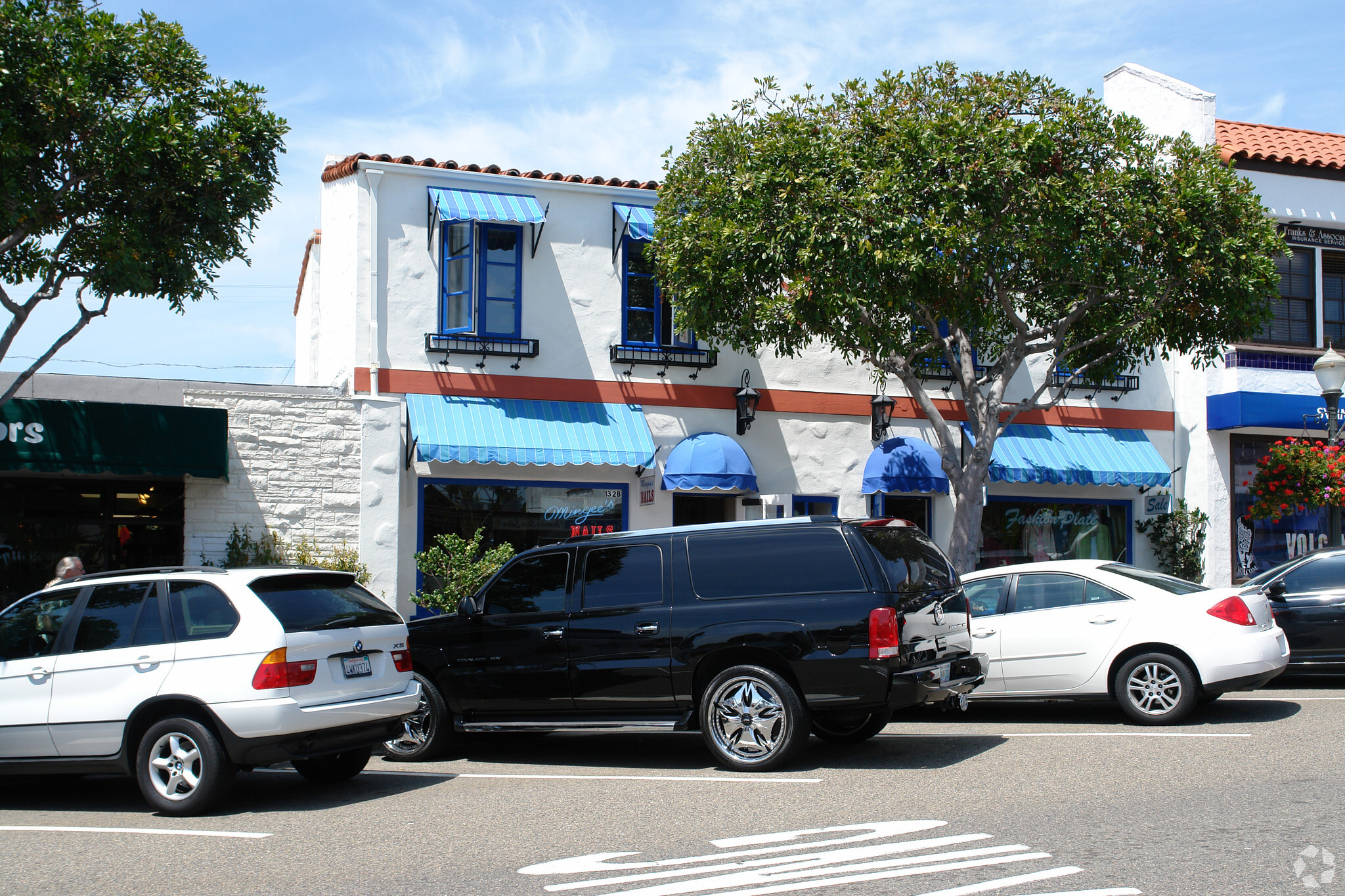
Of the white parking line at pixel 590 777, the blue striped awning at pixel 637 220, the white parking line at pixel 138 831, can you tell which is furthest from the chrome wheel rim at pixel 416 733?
the blue striped awning at pixel 637 220

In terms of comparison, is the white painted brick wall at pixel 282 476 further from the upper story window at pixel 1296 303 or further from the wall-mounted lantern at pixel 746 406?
the upper story window at pixel 1296 303

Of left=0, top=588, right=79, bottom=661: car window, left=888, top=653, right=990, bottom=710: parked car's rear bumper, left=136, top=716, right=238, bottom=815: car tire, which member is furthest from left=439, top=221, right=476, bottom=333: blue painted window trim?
left=888, top=653, right=990, bottom=710: parked car's rear bumper

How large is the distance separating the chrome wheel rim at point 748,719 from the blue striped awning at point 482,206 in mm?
9274

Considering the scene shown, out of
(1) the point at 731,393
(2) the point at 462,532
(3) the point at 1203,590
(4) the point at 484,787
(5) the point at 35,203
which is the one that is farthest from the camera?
(1) the point at 731,393

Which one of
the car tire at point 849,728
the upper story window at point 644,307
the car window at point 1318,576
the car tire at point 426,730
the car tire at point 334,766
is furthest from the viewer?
the upper story window at point 644,307

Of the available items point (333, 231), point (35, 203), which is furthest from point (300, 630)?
point (333, 231)

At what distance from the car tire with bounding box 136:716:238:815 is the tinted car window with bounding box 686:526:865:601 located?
3609 millimetres

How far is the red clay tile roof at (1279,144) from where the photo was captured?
1950cm

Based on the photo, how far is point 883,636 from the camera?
8.27 m

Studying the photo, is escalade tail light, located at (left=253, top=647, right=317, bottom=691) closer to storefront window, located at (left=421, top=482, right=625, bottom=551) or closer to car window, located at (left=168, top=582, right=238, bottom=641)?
car window, located at (left=168, top=582, right=238, bottom=641)

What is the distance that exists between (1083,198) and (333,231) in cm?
1129

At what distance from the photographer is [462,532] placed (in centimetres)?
1647

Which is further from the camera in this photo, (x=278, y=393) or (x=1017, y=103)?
(x=278, y=393)

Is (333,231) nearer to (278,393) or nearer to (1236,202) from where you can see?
(278,393)
